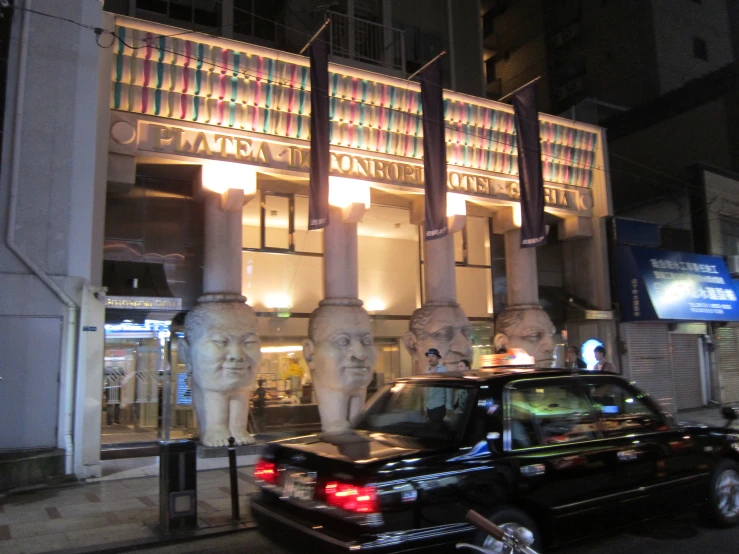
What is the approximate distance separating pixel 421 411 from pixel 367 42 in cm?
1232

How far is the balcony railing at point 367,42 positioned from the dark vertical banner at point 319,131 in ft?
11.0

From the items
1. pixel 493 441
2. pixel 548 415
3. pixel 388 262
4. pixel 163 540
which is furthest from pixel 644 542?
pixel 388 262

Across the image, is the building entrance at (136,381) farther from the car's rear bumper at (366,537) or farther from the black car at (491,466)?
the car's rear bumper at (366,537)

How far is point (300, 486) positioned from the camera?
4.59 meters

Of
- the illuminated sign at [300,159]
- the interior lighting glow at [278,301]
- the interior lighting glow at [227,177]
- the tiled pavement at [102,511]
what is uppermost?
the illuminated sign at [300,159]

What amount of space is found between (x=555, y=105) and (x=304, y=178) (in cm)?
2819

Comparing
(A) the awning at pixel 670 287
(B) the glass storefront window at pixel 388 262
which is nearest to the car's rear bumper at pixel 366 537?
(B) the glass storefront window at pixel 388 262

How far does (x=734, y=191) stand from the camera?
19.7 m

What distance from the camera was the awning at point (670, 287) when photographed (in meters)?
15.7

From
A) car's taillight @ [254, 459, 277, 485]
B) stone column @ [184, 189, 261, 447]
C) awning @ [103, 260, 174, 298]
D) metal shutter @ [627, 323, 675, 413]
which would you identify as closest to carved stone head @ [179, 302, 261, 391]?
stone column @ [184, 189, 261, 447]

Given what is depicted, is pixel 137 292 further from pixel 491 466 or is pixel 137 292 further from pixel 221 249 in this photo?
pixel 491 466

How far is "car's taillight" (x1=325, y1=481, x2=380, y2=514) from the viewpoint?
158 inches

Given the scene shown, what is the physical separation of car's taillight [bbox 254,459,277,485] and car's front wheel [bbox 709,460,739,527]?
4.25 metres

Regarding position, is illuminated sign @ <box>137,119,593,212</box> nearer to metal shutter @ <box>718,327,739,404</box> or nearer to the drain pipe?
the drain pipe
